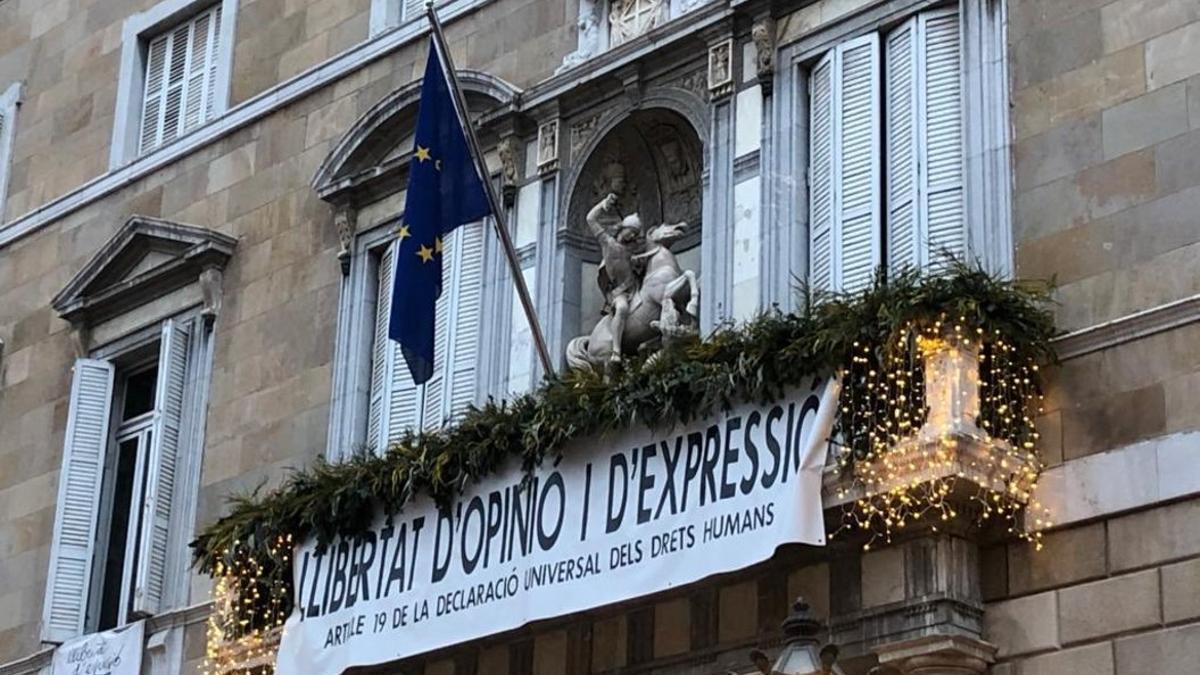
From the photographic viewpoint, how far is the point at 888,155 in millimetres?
18016

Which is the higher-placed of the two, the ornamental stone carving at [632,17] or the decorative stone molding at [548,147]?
the ornamental stone carving at [632,17]

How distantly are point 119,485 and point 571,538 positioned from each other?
840 cm

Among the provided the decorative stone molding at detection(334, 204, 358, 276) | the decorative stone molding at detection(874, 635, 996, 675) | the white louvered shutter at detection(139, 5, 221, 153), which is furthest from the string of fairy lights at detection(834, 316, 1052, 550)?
the white louvered shutter at detection(139, 5, 221, 153)

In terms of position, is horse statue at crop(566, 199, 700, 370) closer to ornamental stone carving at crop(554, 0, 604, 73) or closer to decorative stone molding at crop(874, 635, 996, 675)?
ornamental stone carving at crop(554, 0, 604, 73)

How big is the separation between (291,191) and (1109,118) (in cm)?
940

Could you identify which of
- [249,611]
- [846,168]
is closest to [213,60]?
[249,611]

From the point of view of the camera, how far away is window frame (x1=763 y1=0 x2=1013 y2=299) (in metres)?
17.0

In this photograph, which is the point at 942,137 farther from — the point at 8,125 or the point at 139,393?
the point at 8,125

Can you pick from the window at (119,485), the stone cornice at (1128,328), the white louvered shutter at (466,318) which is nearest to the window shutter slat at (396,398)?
the white louvered shutter at (466,318)

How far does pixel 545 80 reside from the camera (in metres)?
20.9

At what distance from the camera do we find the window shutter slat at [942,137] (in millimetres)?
17266

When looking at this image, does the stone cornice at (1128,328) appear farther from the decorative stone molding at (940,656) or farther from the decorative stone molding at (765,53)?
the decorative stone molding at (765,53)

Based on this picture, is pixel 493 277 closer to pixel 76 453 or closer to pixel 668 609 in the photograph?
pixel 668 609

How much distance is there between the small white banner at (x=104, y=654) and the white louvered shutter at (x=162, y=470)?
0.92ft
